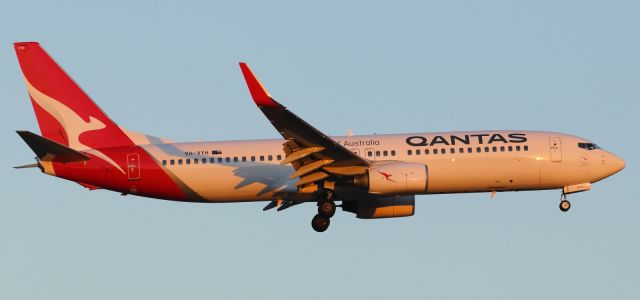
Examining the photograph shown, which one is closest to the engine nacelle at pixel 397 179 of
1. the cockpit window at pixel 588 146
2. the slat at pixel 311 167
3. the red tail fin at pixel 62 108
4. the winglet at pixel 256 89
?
the slat at pixel 311 167

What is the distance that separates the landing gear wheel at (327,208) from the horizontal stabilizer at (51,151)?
1053 cm

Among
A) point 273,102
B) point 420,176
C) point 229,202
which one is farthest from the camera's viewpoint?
point 229,202

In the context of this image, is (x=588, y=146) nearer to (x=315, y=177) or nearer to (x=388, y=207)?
(x=388, y=207)

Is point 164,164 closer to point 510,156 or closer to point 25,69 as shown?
point 25,69

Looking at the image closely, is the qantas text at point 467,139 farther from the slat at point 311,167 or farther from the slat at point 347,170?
the slat at point 311,167

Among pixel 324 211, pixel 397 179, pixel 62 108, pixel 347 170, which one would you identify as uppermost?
pixel 62 108

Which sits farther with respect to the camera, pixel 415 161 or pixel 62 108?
pixel 62 108

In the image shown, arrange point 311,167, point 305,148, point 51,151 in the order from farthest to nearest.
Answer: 1. point 51,151
2. point 311,167
3. point 305,148

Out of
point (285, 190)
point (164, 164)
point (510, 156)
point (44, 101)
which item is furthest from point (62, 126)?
point (510, 156)

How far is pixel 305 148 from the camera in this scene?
53.2m

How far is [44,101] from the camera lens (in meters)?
58.9

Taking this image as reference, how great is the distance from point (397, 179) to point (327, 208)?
382 centimetres

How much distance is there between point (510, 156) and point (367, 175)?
6.70 m

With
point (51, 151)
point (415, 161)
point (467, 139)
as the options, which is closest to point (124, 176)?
point (51, 151)
